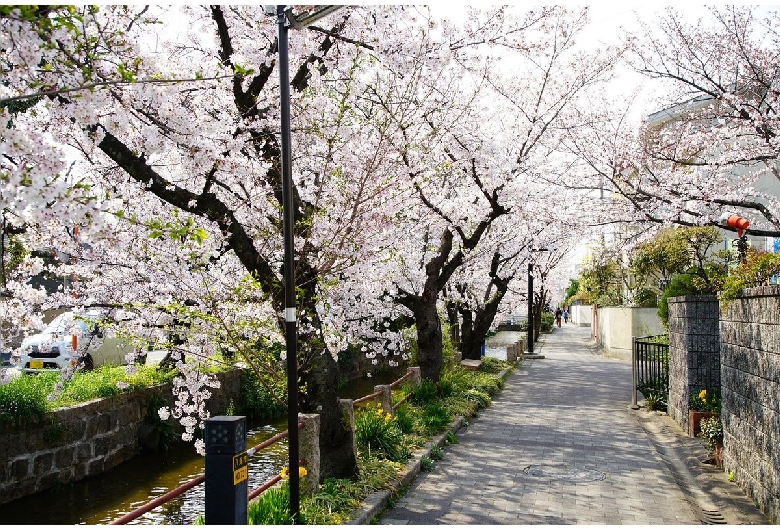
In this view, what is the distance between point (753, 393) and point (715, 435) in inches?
104

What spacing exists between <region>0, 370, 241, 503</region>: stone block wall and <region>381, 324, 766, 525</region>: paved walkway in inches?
211

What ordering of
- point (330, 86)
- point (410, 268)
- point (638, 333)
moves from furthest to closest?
point (638, 333)
point (410, 268)
point (330, 86)

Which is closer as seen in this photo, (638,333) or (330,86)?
(330,86)

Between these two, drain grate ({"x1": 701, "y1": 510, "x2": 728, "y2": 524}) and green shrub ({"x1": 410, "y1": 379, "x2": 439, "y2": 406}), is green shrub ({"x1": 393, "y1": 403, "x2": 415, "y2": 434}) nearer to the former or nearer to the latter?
green shrub ({"x1": 410, "y1": 379, "x2": 439, "y2": 406})

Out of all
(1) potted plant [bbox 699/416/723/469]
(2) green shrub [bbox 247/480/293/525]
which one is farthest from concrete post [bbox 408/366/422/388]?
(2) green shrub [bbox 247/480/293/525]

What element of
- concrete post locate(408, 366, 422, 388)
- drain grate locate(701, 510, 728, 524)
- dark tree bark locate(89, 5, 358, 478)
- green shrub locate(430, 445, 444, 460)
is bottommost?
drain grate locate(701, 510, 728, 524)

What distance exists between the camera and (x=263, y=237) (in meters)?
8.11

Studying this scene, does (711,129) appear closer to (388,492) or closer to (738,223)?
(738,223)

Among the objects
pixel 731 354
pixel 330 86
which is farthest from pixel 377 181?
pixel 731 354

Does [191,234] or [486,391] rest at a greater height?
[191,234]

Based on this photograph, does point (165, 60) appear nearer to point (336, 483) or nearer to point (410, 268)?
point (336, 483)

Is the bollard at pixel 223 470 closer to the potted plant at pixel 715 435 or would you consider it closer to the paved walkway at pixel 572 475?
the paved walkway at pixel 572 475

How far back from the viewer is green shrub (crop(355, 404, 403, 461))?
9125 millimetres

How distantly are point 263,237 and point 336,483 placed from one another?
2.98 m
